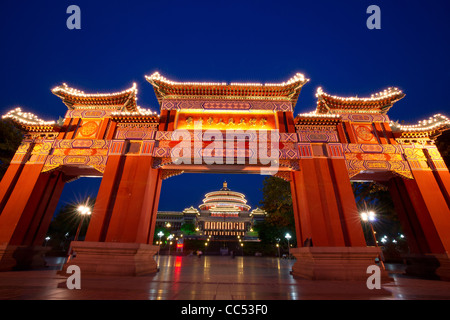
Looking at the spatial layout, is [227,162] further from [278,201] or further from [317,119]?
[278,201]

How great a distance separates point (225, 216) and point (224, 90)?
48.6 meters

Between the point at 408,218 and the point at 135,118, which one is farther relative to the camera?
the point at 135,118

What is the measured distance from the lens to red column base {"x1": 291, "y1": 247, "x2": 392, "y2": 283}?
26.1ft

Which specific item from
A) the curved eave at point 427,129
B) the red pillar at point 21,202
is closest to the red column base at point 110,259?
the red pillar at point 21,202

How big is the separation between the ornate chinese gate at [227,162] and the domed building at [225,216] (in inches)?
1740

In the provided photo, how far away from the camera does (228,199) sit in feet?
179

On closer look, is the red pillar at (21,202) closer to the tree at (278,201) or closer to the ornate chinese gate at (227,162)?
the ornate chinese gate at (227,162)

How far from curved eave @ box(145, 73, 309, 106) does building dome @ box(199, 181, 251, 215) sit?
43998 mm

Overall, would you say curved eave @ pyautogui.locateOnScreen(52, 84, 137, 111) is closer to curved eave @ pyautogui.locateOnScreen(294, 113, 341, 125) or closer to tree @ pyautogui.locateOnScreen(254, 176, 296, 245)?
curved eave @ pyautogui.locateOnScreen(294, 113, 341, 125)

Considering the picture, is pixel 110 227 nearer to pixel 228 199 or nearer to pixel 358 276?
pixel 358 276

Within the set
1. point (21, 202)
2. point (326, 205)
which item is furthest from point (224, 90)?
point (21, 202)

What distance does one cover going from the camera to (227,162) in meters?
10.7
